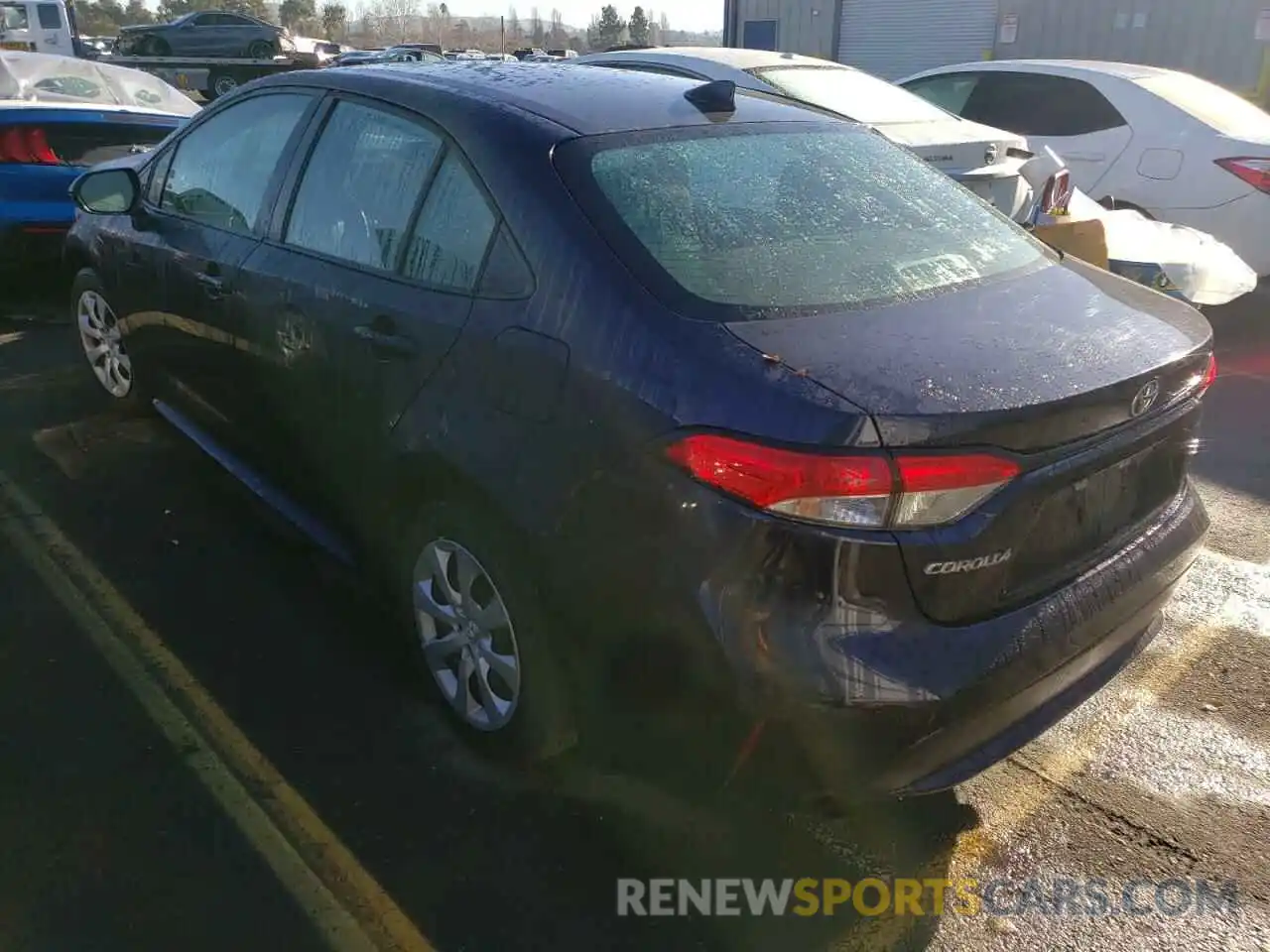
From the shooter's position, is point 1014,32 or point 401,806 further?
point 1014,32

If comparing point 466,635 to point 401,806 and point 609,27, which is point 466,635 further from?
point 609,27

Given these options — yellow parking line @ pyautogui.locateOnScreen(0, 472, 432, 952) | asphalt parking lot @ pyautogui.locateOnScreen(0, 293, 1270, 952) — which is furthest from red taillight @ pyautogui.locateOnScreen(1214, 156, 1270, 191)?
yellow parking line @ pyautogui.locateOnScreen(0, 472, 432, 952)

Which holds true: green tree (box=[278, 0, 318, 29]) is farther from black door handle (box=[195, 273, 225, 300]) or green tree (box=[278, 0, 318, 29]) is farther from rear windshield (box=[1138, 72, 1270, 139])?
black door handle (box=[195, 273, 225, 300])

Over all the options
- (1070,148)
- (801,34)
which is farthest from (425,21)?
(1070,148)

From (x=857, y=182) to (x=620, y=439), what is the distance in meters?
1.27

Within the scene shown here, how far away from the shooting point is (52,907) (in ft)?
7.62

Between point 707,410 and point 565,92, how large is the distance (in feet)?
4.34

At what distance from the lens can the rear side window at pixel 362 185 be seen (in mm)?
2859

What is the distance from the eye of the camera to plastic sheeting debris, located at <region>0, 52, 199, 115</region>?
7480 millimetres

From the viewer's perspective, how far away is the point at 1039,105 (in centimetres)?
807

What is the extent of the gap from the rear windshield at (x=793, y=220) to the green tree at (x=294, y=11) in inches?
3003

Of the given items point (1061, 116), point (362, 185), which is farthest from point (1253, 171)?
point (362, 185)

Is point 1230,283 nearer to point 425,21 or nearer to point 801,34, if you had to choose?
point 801,34

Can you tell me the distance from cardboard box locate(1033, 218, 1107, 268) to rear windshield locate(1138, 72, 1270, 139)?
106 inches
